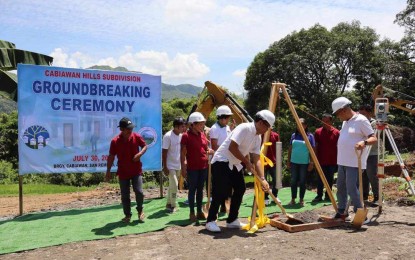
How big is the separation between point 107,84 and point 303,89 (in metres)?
21.0

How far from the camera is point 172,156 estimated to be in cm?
772

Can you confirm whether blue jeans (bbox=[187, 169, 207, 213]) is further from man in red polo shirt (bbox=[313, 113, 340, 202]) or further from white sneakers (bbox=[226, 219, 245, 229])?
man in red polo shirt (bbox=[313, 113, 340, 202])

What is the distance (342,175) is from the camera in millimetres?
6227

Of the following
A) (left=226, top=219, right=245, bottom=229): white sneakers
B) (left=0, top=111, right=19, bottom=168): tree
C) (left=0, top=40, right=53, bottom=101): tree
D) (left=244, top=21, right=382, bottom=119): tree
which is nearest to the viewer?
(left=226, top=219, right=245, bottom=229): white sneakers

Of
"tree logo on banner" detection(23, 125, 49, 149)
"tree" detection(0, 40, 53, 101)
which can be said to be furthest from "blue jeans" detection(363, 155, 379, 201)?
"tree" detection(0, 40, 53, 101)

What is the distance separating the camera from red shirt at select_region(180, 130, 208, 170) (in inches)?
258

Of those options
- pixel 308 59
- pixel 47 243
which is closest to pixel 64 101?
pixel 47 243

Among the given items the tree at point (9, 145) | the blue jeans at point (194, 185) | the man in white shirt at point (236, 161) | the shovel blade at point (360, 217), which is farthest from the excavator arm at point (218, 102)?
the tree at point (9, 145)

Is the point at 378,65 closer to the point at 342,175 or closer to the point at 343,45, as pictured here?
the point at 343,45

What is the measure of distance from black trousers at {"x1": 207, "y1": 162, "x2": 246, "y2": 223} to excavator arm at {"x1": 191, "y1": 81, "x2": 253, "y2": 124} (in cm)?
220

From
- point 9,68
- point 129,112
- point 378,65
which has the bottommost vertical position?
point 129,112

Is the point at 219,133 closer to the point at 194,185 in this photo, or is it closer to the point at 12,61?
the point at 194,185

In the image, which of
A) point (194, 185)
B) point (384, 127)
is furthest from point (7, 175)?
point (384, 127)

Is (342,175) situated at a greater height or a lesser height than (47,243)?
greater
